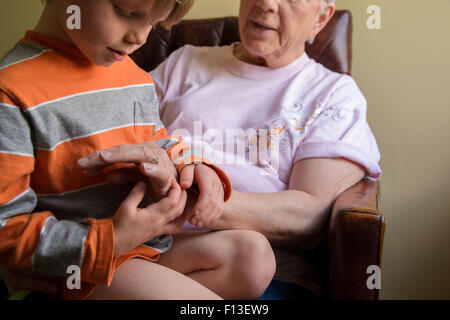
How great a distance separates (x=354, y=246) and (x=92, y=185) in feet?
2.16

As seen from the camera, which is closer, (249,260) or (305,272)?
(249,260)

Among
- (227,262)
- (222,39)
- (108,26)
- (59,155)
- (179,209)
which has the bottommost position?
(227,262)

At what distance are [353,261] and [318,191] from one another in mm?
277

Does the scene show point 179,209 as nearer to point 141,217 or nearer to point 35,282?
point 141,217

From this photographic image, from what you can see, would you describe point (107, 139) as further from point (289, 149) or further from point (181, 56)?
point (181, 56)

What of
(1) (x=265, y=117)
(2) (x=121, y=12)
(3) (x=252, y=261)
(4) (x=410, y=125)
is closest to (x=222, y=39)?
(1) (x=265, y=117)

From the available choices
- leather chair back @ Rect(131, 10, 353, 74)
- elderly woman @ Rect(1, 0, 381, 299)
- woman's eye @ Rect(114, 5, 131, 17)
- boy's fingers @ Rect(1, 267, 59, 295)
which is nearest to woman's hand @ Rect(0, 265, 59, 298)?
boy's fingers @ Rect(1, 267, 59, 295)

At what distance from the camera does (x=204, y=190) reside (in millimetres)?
1003

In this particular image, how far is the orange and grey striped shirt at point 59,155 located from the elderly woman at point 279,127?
292mm

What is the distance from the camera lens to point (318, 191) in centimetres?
130

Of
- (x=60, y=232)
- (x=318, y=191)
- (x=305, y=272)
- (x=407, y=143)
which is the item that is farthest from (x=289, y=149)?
(x=407, y=143)

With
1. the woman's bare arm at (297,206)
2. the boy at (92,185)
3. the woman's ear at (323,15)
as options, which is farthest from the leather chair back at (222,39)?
the boy at (92,185)

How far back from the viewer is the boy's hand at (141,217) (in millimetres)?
903

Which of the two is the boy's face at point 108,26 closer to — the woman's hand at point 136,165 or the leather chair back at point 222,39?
the woman's hand at point 136,165
